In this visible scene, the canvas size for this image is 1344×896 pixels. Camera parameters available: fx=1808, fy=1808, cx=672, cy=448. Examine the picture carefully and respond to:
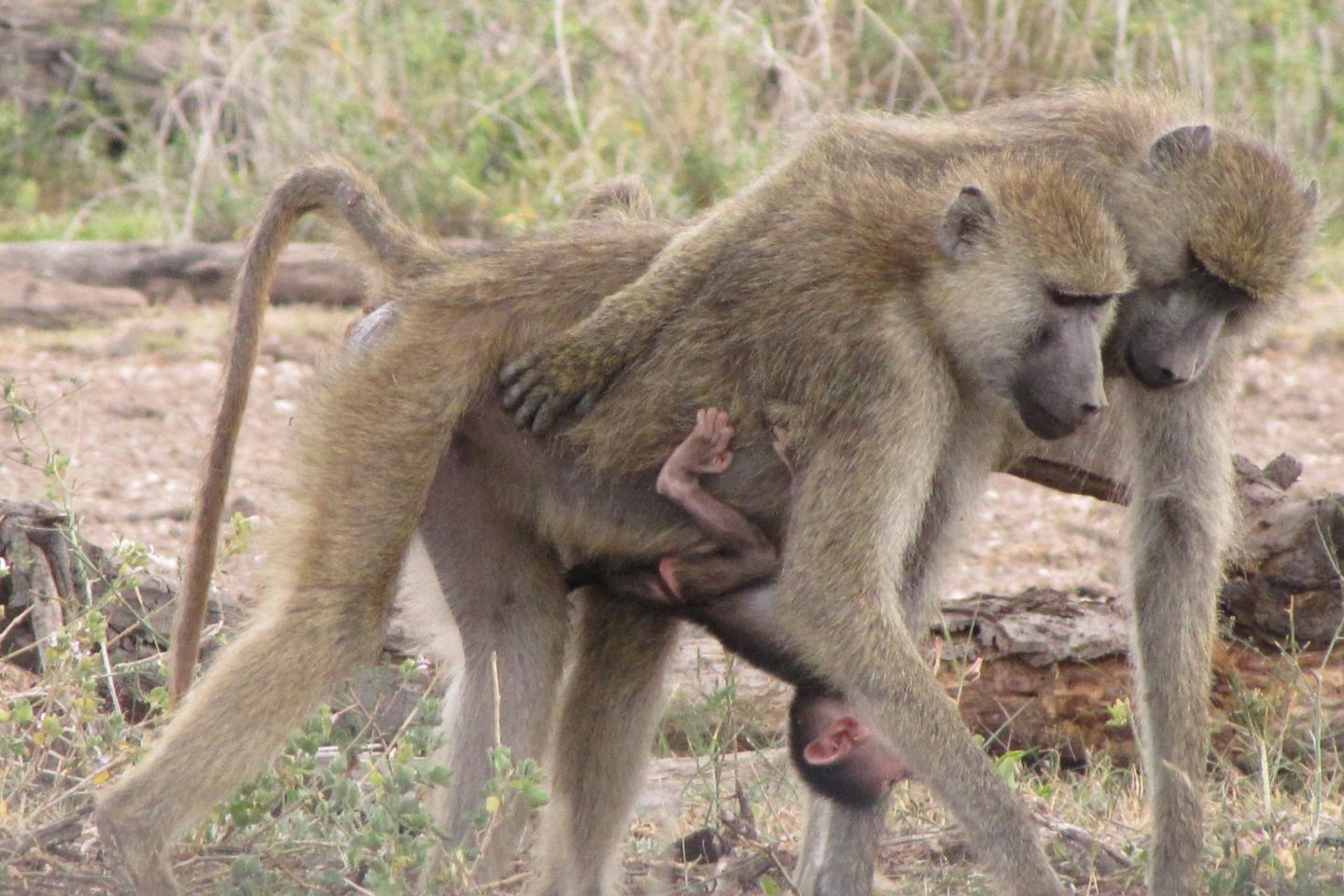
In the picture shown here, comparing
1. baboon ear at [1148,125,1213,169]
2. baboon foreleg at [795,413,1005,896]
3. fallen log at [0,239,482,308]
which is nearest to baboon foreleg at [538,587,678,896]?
baboon foreleg at [795,413,1005,896]

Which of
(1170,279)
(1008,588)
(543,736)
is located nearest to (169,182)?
(1008,588)

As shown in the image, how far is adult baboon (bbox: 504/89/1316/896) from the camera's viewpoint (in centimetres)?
335

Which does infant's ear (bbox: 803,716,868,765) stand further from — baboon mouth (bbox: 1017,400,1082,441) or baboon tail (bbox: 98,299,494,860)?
baboon tail (bbox: 98,299,494,860)

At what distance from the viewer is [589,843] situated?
3551 millimetres

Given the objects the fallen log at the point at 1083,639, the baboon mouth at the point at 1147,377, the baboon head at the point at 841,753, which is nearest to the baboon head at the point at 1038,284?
the baboon mouth at the point at 1147,377

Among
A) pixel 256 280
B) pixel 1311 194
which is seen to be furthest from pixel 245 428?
pixel 1311 194

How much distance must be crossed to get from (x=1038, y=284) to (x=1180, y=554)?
2.45 ft

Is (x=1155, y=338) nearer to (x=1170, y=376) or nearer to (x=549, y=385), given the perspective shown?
(x=1170, y=376)

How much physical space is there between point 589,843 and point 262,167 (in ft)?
16.6

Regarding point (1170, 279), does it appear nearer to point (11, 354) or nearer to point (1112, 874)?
point (1112, 874)

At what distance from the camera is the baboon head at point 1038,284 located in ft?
10.3

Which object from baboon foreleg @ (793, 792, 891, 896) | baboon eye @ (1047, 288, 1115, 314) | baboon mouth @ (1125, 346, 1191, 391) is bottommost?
baboon foreleg @ (793, 792, 891, 896)

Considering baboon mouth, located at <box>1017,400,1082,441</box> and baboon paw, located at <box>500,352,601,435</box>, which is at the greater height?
baboon mouth, located at <box>1017,400,1082,441</box>

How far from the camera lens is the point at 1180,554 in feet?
11.8
